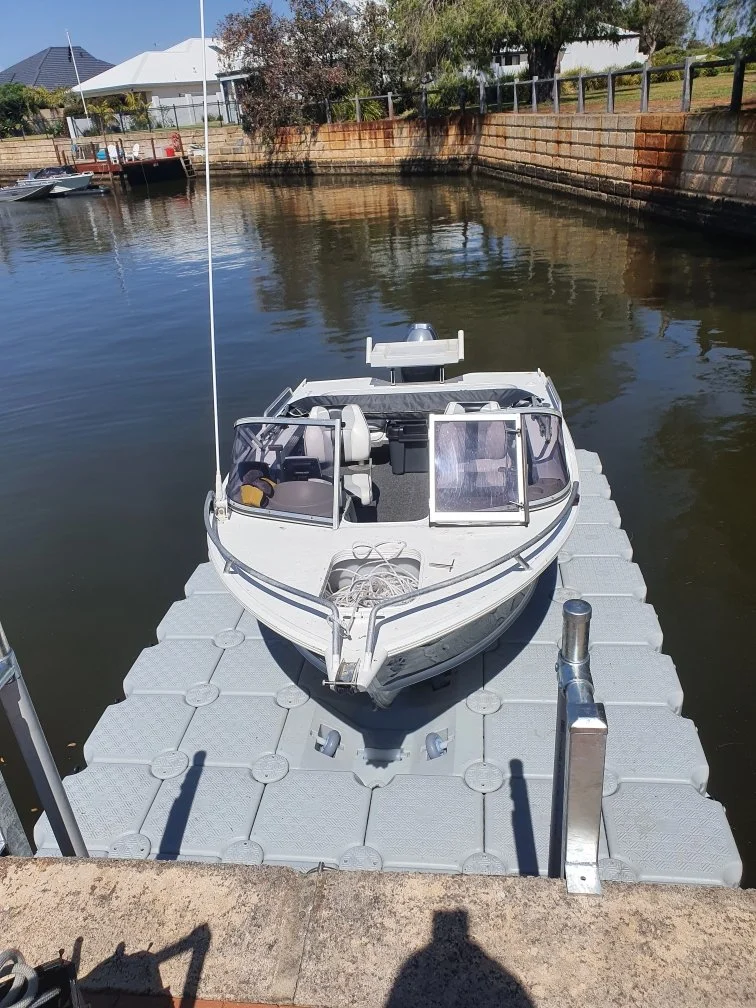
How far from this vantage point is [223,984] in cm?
252

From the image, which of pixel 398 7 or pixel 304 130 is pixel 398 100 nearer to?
pixel 304 130

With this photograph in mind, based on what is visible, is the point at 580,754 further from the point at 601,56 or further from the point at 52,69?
the point at 52,69

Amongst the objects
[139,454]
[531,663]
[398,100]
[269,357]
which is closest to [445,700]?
[531,663]

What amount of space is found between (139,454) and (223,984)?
406 inches

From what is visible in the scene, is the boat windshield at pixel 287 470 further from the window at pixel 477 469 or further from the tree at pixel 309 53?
the tree at pixel 309 53

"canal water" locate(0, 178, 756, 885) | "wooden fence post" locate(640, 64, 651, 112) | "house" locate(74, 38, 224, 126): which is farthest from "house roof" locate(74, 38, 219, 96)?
"wooden fence post" locate(640, 64, 651, 112)

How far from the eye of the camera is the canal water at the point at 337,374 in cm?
743

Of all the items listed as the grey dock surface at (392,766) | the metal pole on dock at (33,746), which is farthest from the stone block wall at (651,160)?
the metal pole on dock at (33,746)

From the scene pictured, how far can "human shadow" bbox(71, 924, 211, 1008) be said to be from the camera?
250 cm

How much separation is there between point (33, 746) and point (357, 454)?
4467 millimetres

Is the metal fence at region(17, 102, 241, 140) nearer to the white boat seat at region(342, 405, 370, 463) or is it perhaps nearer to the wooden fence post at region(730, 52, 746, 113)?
the wooden fence post at region(730, 52, 746, 113)

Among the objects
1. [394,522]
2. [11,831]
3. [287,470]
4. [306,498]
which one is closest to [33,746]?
[11,831]

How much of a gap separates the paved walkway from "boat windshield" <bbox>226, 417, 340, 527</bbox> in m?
3.55

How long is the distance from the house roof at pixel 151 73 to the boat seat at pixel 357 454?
65.8 m
